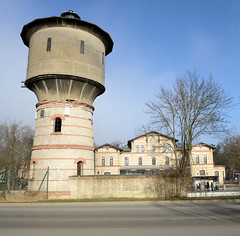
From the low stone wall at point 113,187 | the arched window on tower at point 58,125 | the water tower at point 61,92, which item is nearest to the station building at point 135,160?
the water tower at point 61,92

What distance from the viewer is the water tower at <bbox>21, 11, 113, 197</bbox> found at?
17.8m

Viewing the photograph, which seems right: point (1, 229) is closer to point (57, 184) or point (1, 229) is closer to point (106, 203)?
point (106, 203)

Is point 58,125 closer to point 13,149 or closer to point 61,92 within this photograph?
point 61,92

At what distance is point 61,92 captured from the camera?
60.9 ft

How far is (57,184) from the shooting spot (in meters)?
17.6

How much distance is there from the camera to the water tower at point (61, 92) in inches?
702

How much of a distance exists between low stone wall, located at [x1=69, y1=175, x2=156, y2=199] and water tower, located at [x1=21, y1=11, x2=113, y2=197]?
1218 millimetres

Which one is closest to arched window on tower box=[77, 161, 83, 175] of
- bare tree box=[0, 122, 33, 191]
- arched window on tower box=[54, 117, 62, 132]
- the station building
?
arched window on tower box=[54, 117, 62, 132]

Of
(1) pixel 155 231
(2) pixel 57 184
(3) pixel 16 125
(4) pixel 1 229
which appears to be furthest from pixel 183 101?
(3) pixel 16 125

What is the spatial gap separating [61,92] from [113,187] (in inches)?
342

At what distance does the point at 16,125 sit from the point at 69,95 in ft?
60.0

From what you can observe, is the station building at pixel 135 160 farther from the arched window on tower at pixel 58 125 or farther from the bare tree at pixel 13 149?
the arched window on tower at pixel 58 125

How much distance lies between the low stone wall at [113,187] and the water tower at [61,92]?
1218 mm

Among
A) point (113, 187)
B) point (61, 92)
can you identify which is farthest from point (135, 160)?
point (61, 92)
